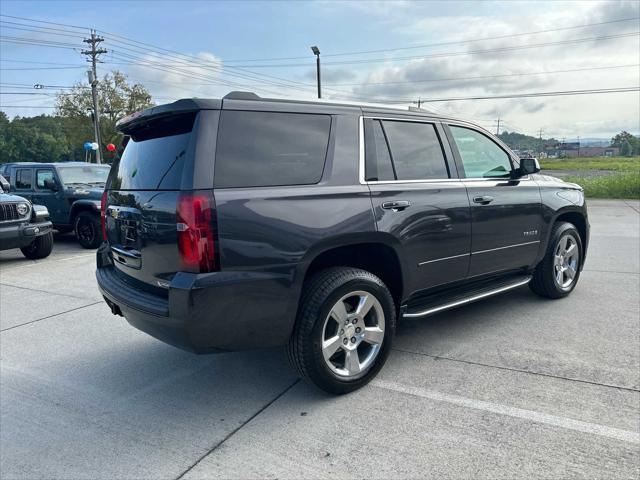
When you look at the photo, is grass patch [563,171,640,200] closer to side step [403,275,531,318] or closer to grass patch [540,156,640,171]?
grass patch [540,156,640,171]

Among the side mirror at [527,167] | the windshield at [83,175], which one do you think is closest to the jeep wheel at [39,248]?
the windshield at [83,175]

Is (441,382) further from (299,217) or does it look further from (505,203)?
(505,203)

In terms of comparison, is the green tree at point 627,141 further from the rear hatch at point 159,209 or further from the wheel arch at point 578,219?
the rear hatch at point 159,209

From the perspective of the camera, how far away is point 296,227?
287cm

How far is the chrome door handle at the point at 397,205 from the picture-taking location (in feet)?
10.9

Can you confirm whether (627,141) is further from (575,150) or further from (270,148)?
(270,148)

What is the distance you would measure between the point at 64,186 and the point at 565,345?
31.8ft

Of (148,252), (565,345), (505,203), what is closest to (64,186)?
(148,252)

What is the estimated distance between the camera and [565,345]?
153 inches

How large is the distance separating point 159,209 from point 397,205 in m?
1.56

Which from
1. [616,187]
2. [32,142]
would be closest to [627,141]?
[616,187]

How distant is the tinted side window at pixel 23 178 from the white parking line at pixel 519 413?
1009 centimetres

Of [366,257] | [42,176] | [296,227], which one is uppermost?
[42,176]

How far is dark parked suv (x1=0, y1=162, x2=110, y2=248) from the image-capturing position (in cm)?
974
